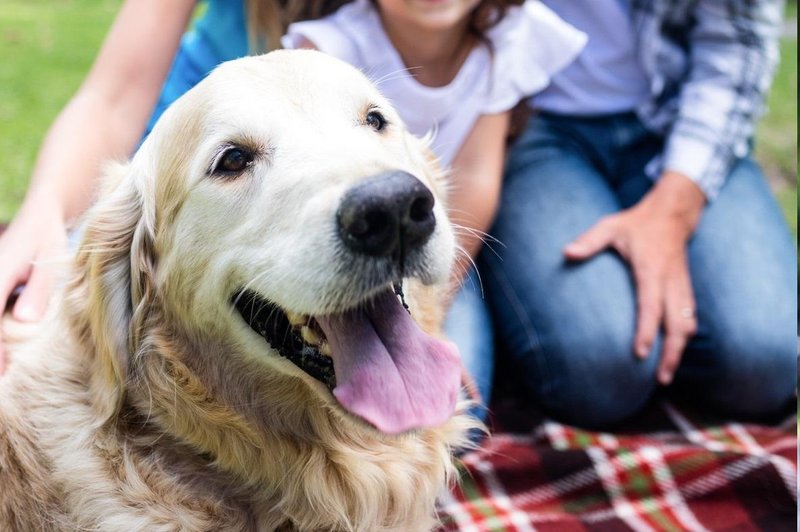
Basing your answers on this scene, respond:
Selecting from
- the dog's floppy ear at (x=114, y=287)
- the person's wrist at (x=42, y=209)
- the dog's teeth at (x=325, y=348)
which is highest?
the dog's teeth at (x=325, y=348)

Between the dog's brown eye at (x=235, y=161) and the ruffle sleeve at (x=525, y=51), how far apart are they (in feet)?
4.50

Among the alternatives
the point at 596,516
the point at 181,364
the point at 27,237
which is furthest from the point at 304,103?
the point at 596,516

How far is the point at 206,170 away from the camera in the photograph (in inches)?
74.6

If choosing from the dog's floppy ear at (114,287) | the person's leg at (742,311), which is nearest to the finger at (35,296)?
the dog's floppy ear at (114,287)

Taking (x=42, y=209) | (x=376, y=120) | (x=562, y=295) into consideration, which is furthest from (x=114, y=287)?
(x=562, y=295)

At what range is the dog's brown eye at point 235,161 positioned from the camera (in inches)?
74.5

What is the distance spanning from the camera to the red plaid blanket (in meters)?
2.57

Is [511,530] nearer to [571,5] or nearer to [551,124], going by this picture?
[551,124]

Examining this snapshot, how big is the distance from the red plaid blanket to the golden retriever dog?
67 centimetres

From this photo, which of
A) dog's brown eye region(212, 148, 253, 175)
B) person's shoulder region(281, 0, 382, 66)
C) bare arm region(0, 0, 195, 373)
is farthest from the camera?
person's shoulder region(281, 0, 382, 66)

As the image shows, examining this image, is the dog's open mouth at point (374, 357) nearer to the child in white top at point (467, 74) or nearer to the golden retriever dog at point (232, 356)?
the golden retriever dog at point (232, 356)

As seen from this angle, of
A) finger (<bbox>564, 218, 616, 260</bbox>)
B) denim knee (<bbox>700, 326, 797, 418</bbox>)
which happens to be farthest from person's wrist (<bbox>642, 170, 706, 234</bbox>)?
denim knee (<bbox>700, 326, 797, 418</bbox>)

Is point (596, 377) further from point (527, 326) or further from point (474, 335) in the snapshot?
point (474, 335)

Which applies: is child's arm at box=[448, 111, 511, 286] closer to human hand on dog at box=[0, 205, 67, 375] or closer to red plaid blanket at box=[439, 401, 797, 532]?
red plaid blanket at box=[439, 401, 797, 532]
